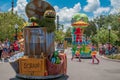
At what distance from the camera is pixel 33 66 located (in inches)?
566

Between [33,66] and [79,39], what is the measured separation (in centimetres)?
1738

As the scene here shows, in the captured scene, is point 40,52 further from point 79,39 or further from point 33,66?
point 79,39

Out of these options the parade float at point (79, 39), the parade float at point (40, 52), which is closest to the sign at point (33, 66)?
the parade float at point (40, 52)

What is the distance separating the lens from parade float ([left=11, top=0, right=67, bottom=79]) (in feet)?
47.2

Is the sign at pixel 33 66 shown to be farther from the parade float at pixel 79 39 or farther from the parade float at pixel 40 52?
the parade float at pixel 79 39

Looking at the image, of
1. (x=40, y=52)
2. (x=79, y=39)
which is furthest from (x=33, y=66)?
(x=79, y=39)

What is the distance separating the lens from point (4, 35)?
40.6 metres

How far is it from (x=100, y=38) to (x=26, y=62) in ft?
121

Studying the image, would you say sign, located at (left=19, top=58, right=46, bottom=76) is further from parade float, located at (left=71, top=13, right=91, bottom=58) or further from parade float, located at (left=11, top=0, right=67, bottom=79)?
parade float, located at (left=71, top=13, right=91, bottom=58)

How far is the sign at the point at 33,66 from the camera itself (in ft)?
47.1

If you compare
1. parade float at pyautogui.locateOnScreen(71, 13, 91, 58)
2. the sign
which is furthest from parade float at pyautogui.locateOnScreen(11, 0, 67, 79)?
parade float at pyautogui.locateOnScreen(71, 13, 91, 58)

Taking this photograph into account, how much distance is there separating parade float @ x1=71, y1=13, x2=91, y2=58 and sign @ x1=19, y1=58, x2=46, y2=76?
14.1m

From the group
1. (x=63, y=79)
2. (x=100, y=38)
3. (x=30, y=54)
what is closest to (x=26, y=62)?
(x=30, y=54)

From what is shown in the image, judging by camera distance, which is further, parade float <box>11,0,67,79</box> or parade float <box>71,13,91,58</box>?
parade float <box>71,13,91,58</box>
